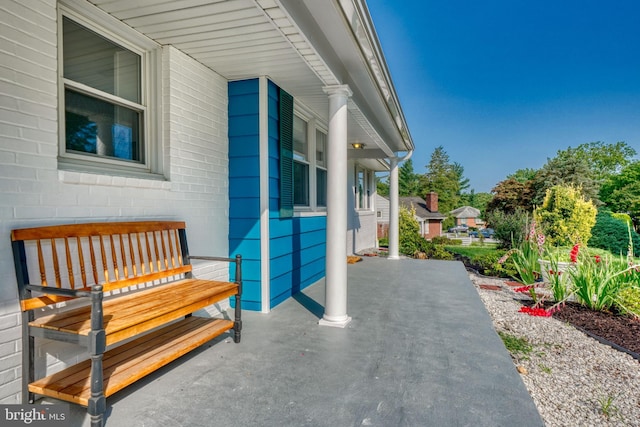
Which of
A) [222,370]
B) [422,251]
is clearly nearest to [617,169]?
[422,251]

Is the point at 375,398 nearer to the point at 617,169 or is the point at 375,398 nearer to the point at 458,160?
the point at 617,169

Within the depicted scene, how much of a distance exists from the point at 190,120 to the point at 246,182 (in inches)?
34.4

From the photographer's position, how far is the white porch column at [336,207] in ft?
10.9

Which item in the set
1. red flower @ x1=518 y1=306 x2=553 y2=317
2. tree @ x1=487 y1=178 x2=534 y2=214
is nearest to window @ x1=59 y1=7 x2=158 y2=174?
red flower @ x1=518 y1=306 x2=553 y2=317

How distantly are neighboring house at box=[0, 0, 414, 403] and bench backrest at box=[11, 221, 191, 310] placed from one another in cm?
11

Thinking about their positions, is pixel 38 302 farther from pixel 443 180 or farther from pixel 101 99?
pixel 443 180

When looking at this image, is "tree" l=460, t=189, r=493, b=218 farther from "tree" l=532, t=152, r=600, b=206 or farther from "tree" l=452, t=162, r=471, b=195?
"tree" l=532, t=152, r=600, b=206

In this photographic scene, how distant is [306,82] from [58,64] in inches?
92.8

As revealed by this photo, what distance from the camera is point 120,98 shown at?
107 inches

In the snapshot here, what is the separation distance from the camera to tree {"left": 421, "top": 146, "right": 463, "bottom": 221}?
49125 mm

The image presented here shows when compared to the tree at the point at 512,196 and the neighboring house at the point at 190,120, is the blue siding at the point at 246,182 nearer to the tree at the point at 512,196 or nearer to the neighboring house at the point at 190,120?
the neighboring house at the point at 190,120

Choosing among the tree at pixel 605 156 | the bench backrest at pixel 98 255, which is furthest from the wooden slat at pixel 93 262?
the tree at pixel 605 156

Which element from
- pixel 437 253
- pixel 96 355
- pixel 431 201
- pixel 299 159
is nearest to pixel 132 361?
pixel 96 355

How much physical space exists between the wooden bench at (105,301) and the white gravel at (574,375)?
2.47m
